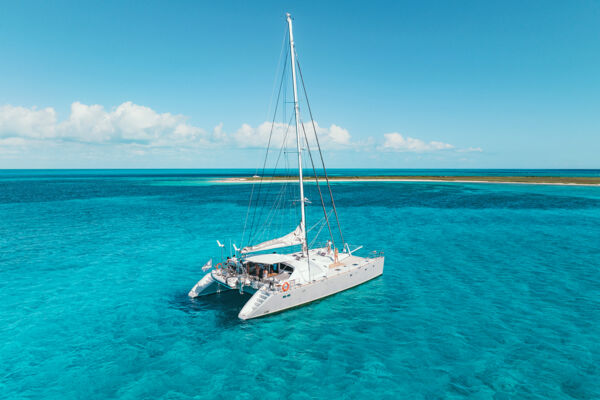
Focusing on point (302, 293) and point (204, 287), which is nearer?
point (302, 293)

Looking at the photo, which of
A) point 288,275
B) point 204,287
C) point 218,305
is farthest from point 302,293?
point 204,287

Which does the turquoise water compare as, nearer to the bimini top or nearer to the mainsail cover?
the bimini top

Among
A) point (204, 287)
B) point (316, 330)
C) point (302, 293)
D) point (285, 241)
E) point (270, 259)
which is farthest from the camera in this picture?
point (285, 241)

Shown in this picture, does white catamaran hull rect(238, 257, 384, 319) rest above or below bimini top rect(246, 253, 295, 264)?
below

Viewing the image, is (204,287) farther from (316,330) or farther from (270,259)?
(316,330)

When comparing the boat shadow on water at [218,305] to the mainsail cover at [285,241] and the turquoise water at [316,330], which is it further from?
the mainsail cover at [285,241]

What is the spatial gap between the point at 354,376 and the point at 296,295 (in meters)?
6.38

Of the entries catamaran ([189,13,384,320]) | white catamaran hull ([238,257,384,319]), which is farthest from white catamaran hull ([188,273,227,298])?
white catamaran hull ([238,257,384,319])

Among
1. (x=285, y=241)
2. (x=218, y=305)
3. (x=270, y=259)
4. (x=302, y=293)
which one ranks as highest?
(x=285, y=241)

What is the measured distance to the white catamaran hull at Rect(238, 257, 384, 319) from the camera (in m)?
17.3

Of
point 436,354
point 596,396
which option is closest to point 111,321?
point 436,354

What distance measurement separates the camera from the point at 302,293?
18578 millimetres

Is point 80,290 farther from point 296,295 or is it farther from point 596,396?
point 596,396

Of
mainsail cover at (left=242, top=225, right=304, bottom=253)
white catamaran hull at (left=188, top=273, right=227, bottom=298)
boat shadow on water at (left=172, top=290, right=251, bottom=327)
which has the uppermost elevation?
mainsail cover at (left=242, top=225, right=304, bottom=253)
